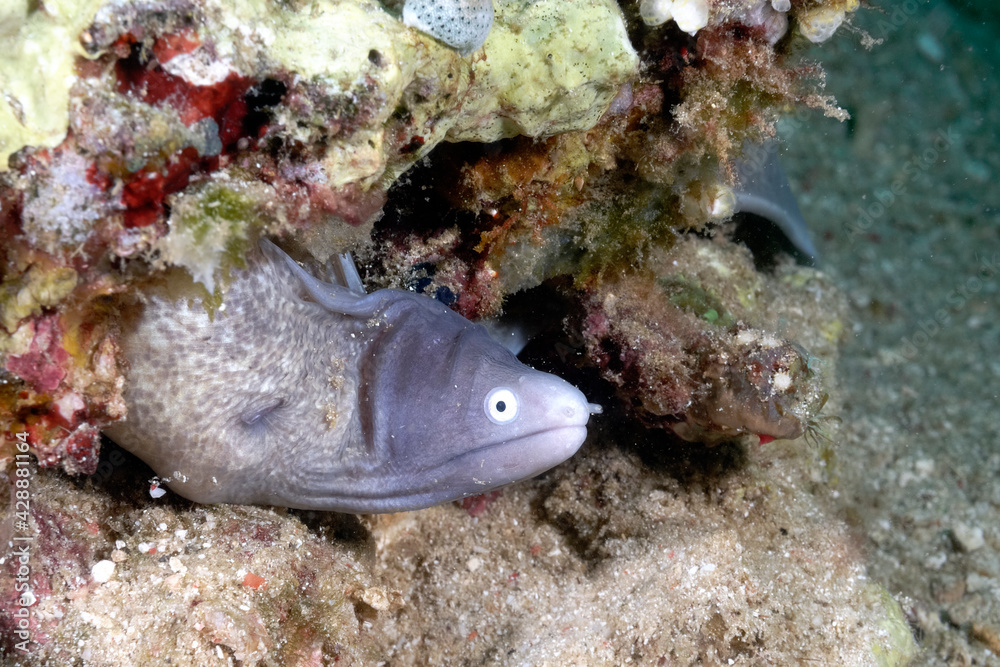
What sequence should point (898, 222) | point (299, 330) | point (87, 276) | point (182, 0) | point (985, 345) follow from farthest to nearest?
point (898, 222) < point (985, 345) < point (299, 330) < point (87, 276) < point (182, 0)

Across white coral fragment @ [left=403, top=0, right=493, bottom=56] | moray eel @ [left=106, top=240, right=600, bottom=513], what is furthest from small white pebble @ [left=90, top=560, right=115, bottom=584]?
white coral fragment @ [left=403, top=0, right=493, bottom=56]

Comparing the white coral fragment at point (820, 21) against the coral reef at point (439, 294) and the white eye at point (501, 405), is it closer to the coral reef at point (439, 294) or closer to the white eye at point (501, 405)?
the coral reef at point (439, 294)

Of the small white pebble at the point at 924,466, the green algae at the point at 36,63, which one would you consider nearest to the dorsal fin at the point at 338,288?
the green algae at the point at 36,63

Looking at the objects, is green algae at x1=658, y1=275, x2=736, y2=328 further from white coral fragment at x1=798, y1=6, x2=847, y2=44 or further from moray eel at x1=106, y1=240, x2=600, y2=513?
white coral fragment at x1=798, y1=6, x2=847, y2=44

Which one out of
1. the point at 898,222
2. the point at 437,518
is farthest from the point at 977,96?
the point at 437,518

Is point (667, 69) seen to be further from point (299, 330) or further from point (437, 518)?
point (437, 518)

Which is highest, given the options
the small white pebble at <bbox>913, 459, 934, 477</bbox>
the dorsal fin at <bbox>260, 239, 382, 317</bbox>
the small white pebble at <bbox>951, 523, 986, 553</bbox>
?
the dorsal fin at <bbox>260, 239, 382, 317</bbox>

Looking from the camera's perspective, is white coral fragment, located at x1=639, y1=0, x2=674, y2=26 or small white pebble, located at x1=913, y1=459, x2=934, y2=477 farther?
small white pebble, located at x1=913, y1=459, x2=934, y2=477
